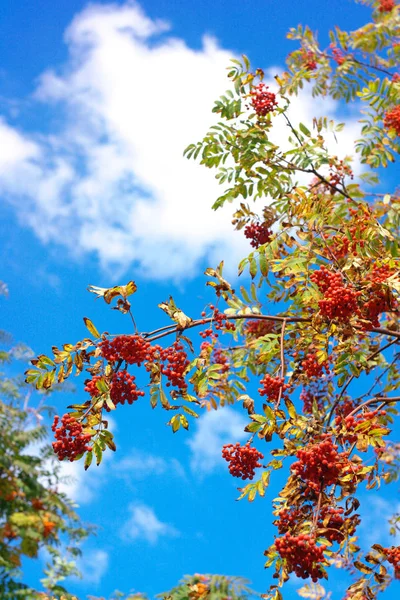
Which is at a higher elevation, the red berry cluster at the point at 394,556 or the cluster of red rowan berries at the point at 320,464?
the cluster of red rowan berries at the point at 320,464

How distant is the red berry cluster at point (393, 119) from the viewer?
229 inches

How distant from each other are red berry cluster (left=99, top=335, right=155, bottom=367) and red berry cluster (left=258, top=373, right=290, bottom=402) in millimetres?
563

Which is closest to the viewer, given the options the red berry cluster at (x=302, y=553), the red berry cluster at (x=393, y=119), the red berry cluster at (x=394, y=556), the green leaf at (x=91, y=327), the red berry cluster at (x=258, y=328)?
the red berry cluster at (x=302, y=553)

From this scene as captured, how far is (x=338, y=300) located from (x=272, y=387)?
0.53 metres

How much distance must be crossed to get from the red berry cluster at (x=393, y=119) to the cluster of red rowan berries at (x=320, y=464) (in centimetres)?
405

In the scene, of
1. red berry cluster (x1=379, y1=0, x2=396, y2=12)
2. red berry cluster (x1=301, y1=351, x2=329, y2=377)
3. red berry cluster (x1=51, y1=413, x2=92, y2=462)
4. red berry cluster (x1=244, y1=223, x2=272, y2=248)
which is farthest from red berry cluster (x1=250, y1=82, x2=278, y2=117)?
red berry cluster (x1=379, y1=0, x2=396, y2=12)

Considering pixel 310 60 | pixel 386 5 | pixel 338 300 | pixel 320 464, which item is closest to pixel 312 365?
pixel 338 300

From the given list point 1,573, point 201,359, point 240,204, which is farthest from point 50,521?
point 201,359

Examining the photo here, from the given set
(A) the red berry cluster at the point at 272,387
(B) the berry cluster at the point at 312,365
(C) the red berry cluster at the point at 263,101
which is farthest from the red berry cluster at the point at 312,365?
(C) the red berry cluster at the point at 263,101

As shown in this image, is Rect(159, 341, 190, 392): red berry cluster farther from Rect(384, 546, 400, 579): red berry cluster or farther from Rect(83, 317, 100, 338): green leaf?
Rect(384, 546, 400, 579): red berry cluster

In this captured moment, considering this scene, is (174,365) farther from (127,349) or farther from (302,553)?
(302,553)

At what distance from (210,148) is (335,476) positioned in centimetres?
322

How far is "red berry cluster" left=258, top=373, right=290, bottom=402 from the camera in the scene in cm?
295

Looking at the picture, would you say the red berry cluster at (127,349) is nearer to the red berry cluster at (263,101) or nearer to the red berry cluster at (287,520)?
the red berry cluster at (287,520)
